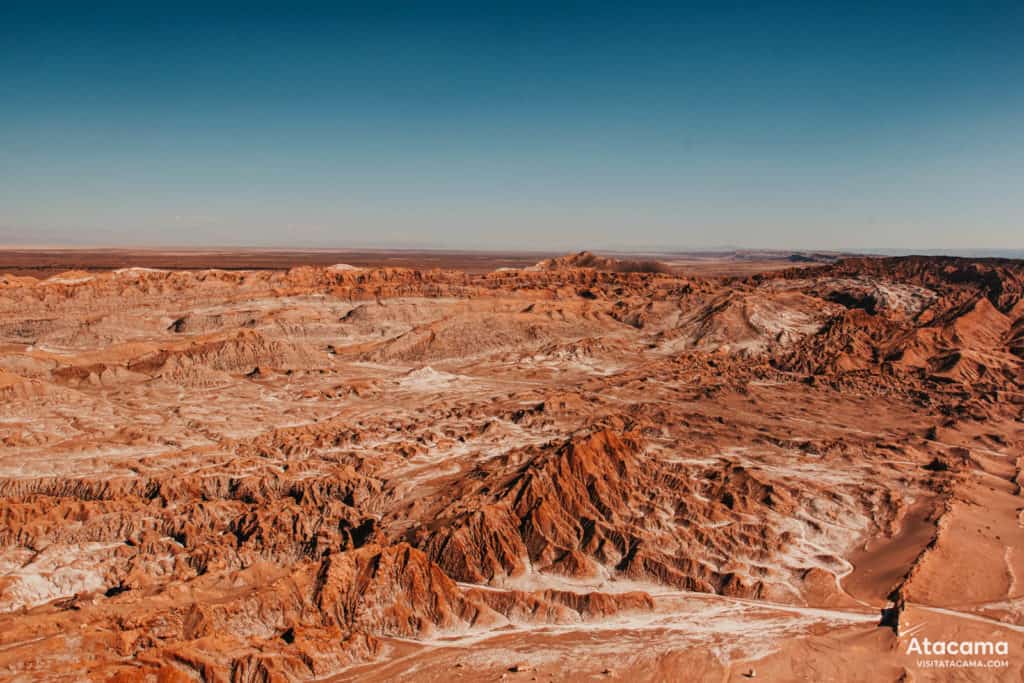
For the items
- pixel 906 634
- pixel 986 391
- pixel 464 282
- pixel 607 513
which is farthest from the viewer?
pixel 464 282

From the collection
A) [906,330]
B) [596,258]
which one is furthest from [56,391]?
[596,258]

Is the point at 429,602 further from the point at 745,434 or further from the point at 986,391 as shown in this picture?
the point at 986,391

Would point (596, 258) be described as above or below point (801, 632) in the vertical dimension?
above

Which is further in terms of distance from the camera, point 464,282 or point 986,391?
point 464,282

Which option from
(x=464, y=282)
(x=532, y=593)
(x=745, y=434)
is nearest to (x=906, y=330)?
(x=745, y=434)

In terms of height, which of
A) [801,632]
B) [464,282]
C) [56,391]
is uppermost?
[464,282]

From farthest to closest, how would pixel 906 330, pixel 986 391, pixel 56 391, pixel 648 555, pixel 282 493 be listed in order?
pixel 906 330, pixel 986 391, pixel 56 391, pixel 282 493, pixel 648 555
